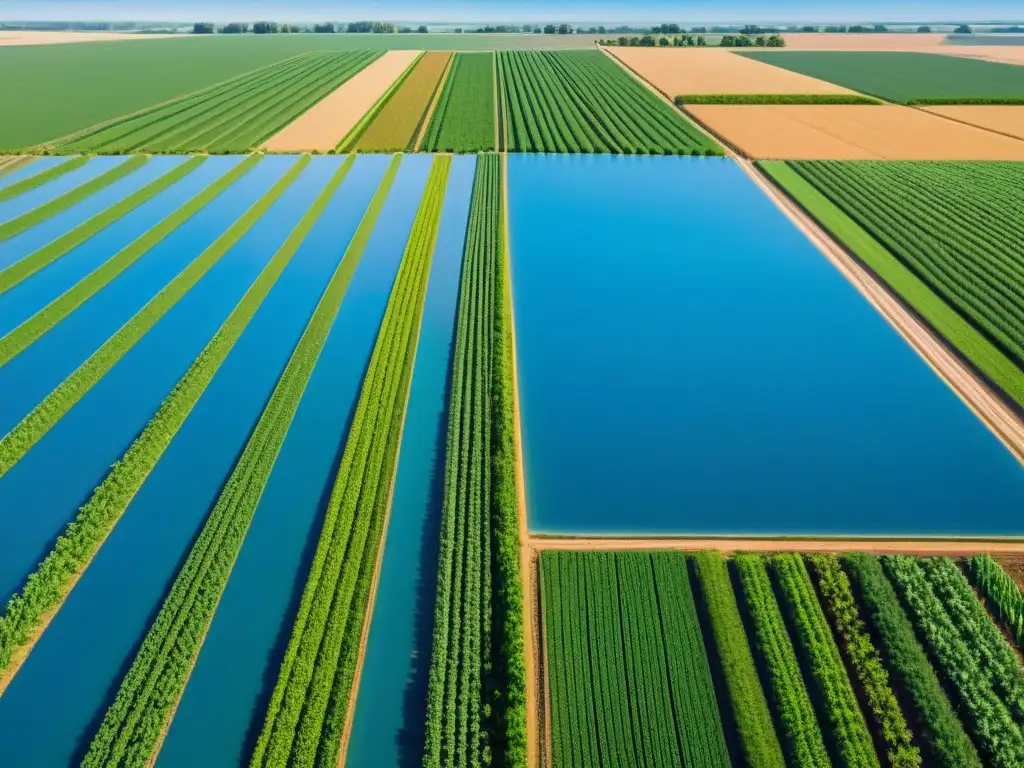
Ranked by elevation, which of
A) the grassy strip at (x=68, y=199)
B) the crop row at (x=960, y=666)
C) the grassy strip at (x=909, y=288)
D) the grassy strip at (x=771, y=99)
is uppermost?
the grassy strip at (x=771, y=99)

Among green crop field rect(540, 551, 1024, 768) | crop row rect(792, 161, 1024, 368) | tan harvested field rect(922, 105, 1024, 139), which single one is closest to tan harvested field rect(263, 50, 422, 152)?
crop row rect(792, 161, 1024, 368)

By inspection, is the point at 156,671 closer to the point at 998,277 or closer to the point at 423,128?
the point at 998,277

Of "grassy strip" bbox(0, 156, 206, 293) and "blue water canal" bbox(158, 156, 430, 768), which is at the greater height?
"grassy strip" bbox(0, 156, 206, 293)

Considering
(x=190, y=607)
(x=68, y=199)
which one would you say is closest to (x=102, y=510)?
(x=190, y=607)

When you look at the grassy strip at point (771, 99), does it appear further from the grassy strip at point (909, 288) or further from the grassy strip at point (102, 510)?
the grassy strip at point (102, 510)

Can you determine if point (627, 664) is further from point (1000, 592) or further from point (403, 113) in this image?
point (403, 113)

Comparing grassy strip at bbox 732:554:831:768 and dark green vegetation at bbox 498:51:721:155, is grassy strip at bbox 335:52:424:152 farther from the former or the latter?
grassy strip at bbox 732:554:831:768

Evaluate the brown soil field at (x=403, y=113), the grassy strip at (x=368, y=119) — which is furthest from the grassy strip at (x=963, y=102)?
the grassy strip at (x=368, y=119)
